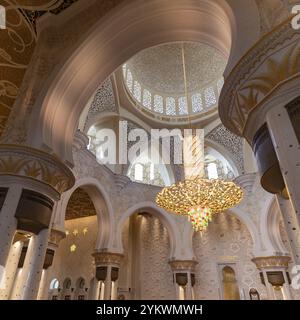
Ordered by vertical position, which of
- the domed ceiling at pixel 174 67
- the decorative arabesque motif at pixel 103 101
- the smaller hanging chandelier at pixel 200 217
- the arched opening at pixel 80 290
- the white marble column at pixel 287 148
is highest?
the domed ceiling at pixel 174 67

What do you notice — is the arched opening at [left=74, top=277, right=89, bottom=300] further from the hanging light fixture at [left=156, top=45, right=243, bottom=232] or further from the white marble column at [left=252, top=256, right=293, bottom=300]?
the white marble column at [left=252, top=256, right=293, bottom=300]

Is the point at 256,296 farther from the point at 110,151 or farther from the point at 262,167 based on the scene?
the point at 262,167

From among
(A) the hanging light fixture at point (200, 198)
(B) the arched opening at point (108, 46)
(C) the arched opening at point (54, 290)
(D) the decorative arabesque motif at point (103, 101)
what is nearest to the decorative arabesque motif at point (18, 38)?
(B) the arched opening at point (108, 46)

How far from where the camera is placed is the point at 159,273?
1089 centimetres

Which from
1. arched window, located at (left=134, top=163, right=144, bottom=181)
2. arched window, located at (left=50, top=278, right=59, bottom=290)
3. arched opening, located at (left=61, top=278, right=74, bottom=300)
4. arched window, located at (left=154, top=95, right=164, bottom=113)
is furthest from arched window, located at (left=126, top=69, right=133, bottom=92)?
arched window, located at (left=50, top=278, right=59, bottom=290)

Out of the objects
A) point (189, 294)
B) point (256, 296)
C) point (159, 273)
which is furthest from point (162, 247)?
point (256, 296)

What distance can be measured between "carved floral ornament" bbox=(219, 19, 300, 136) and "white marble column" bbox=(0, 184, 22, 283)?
2.47m

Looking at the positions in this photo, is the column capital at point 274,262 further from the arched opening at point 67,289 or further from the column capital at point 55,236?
the arched opening at point 67,289

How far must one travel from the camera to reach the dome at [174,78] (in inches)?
428

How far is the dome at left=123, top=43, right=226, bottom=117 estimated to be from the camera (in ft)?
35.6

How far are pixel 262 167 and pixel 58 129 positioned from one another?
283 cm

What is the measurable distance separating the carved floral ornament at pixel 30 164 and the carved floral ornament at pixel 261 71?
2.19 metres

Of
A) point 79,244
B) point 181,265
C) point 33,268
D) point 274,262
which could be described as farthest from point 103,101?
point 274,262

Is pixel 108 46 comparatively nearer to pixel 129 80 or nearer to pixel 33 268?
pixel 33 268
